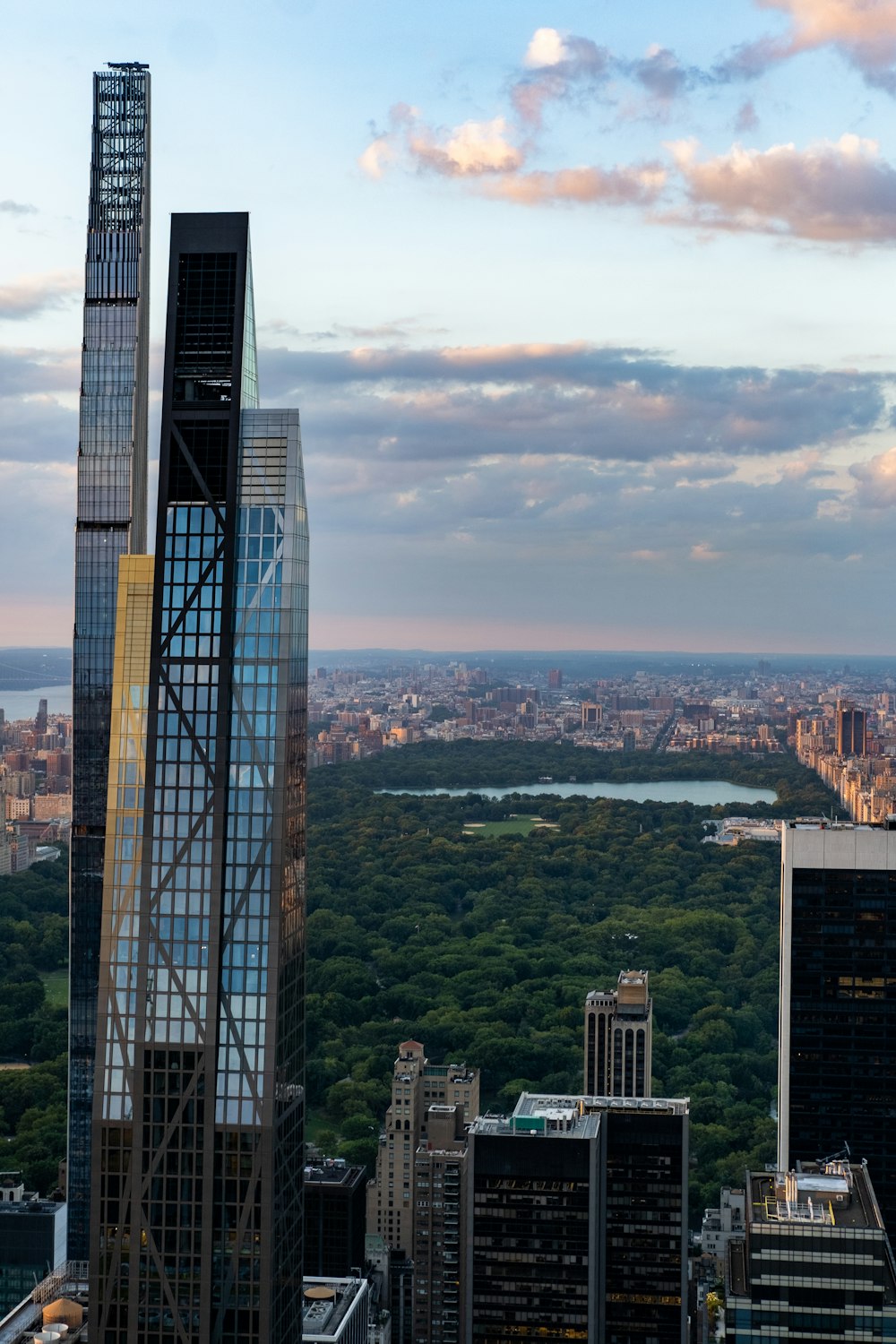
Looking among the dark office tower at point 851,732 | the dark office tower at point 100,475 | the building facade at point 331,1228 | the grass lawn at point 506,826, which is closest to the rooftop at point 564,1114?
the building facade at point 331,1228

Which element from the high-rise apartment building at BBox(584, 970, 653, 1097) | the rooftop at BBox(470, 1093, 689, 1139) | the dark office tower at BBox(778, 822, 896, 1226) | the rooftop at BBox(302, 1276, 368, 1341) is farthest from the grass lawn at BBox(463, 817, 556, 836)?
the rooftop at BBox(302, 1276, 368, 1341)

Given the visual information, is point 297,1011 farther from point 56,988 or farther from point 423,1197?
point 56,988

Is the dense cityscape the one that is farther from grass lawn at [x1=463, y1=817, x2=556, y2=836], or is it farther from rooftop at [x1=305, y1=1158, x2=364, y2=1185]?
grass lawn at [x1=463, y1=817, x2=556, y2=836]

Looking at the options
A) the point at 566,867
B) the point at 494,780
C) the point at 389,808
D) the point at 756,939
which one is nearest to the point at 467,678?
the point at 494,780

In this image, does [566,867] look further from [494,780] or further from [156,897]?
[156,897]

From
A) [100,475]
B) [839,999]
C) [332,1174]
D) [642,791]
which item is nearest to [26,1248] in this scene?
[332,1174]

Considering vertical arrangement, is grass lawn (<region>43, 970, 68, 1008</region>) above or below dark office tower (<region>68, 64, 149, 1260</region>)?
below
